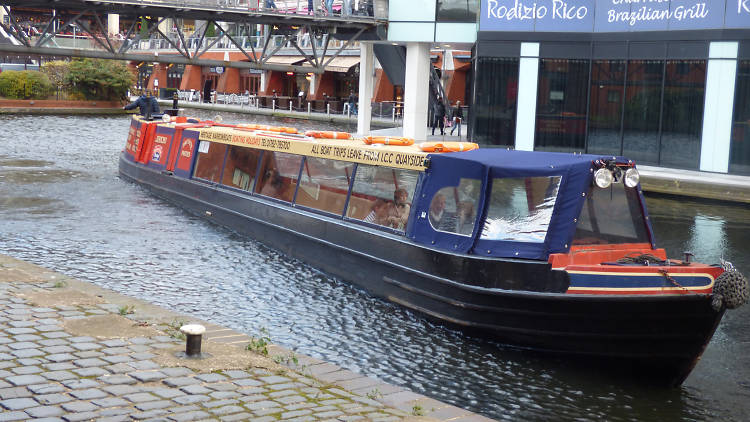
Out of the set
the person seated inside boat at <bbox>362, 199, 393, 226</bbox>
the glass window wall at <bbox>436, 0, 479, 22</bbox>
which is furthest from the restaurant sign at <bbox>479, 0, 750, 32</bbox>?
the person seated inside boat at <bbox>362, 199, 393, 226</bbox>

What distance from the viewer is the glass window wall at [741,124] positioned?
24922mm

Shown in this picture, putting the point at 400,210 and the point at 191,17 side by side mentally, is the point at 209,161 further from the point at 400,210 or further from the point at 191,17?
the point at 191,17

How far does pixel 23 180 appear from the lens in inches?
860

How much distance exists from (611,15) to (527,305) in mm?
20341

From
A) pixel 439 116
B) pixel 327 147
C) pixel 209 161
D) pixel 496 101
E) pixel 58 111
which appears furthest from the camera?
pixel 58 111

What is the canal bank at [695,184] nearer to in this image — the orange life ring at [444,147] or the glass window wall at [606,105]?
the glass window wall at [606,105]

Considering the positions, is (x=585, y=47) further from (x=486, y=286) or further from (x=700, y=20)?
(x=486, y=286)

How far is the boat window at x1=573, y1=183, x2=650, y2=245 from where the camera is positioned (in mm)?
9789

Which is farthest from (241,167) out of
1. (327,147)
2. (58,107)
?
(58,107)

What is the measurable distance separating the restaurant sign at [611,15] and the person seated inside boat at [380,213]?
670 inches

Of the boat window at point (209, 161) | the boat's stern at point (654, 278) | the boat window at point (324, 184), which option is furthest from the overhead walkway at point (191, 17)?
the boat's stern at point (654, 278)

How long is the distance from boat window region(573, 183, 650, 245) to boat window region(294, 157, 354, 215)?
160 inches

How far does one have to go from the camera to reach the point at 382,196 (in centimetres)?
1214

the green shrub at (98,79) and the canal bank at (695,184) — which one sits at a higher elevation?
the green shrub at (98,79)
